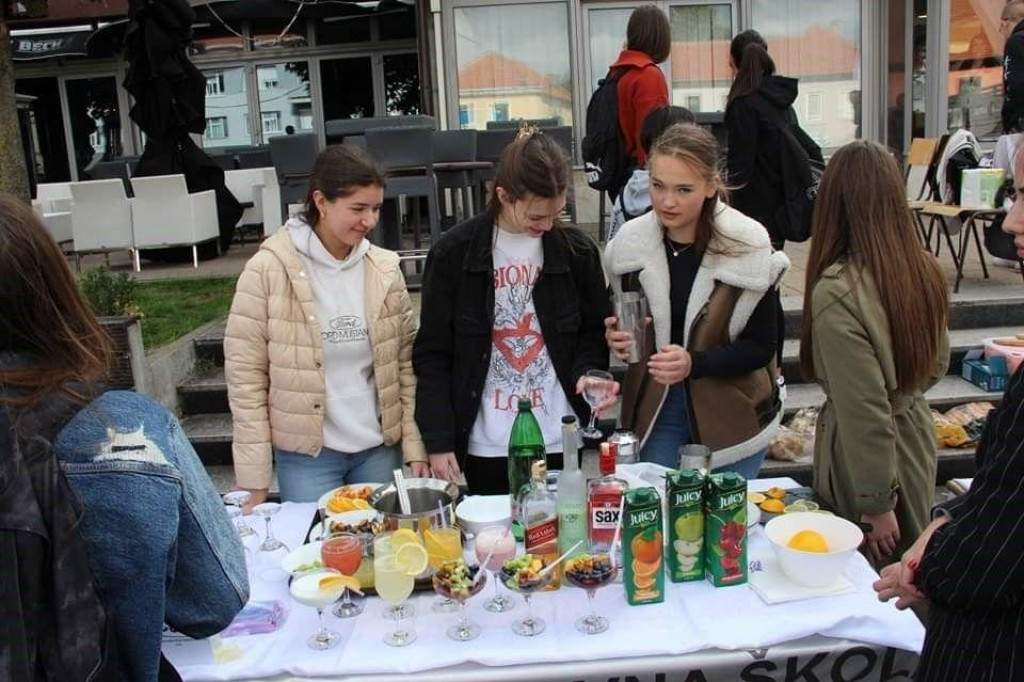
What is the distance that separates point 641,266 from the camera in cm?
274

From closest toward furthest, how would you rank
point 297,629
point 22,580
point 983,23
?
1. point 22,580
2. point 297,629
3. point 983,23

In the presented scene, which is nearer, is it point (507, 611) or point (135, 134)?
point (507, 611)

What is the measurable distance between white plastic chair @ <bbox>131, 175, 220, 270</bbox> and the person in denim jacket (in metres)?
7.19

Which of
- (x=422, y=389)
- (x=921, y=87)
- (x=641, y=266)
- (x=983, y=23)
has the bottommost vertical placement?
(x=422, y=389)

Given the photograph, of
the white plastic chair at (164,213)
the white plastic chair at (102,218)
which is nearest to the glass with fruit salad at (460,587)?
the white plastic chair at (164,213)

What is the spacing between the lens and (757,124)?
477 cm

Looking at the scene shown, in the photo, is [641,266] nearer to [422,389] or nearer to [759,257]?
[759,257]

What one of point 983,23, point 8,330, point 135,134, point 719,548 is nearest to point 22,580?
point 8,330

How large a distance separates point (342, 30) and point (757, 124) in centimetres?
933

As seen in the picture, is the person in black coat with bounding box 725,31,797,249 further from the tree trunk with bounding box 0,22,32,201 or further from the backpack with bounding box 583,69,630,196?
the tree trunk with bounding box 0,22,32,201

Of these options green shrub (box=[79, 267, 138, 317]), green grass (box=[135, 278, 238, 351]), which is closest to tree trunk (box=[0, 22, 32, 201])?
green shrub (box=[79, 267, 138, 317])

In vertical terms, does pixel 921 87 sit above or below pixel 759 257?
above

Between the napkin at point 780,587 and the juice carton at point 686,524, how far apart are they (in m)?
0.13

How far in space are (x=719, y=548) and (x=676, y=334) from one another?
880 mm
